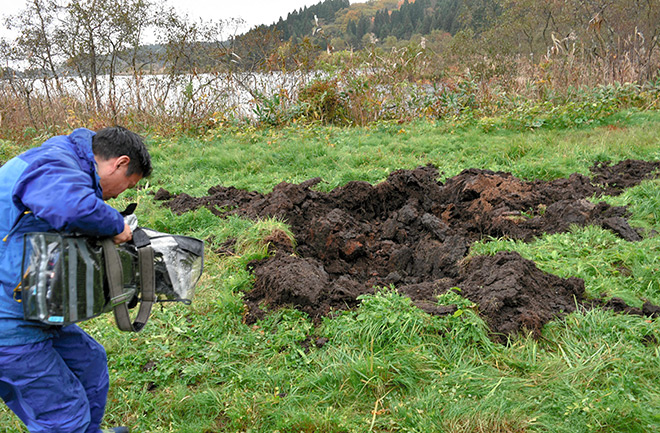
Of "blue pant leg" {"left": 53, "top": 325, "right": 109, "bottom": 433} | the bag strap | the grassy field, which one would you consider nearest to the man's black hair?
the bag strap

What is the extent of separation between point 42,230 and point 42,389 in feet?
2.42

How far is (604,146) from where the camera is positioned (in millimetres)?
7363

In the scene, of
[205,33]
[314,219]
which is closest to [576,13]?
[205,33]

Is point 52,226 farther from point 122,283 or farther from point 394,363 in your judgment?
point 394,363

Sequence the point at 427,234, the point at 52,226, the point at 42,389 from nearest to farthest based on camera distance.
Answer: the point at 52,226 < the point at 42,389 < the point at 427,234

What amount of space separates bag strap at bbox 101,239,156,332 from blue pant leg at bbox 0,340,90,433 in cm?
33

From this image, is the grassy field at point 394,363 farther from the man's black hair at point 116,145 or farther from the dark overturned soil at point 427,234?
the man's black hair at point 116,145

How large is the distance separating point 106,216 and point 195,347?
1775 millimetres

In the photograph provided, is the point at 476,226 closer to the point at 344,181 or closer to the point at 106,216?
the point at 344,181

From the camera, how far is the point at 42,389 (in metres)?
2.00

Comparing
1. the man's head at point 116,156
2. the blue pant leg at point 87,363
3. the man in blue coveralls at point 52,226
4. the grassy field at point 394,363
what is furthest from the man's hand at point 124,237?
the grassy field at point 394,363

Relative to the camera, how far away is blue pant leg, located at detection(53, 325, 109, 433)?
7.27 ft

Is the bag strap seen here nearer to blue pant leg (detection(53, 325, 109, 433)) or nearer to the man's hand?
the man's hand

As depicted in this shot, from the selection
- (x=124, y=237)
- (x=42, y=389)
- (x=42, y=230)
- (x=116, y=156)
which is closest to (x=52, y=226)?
(x=42, y=230)
